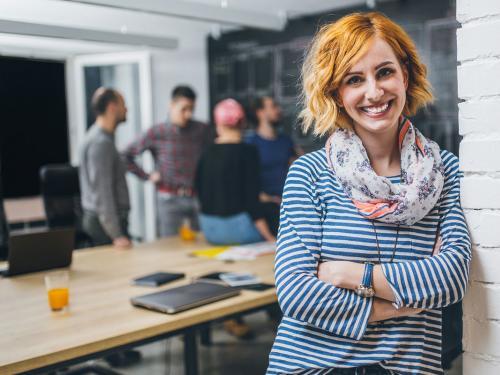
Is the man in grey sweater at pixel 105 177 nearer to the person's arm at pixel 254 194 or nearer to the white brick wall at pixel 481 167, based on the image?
the person's arm at pixel 254 194

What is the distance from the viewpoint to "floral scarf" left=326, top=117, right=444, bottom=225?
3.86ft

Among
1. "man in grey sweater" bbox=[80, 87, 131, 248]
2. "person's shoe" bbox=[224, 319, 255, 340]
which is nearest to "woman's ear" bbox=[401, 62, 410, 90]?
"man in grey sweater" bbox=[80, 87, 131, 248]

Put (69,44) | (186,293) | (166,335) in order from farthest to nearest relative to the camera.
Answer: (69,44) < (186,293) < (166,335)

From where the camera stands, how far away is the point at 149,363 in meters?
3.30

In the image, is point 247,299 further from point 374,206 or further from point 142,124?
point 142,124

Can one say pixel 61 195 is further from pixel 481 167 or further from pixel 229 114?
pixel 481 167

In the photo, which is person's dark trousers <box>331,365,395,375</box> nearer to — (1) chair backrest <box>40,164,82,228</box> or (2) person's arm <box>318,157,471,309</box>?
(2) person's arm <box>318,157,471,309</box>

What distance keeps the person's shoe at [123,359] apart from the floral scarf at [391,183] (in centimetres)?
236

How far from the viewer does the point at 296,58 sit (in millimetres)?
4668

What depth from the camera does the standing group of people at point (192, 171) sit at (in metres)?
2.95

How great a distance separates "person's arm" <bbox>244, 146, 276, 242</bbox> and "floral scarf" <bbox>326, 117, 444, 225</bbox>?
1631mm

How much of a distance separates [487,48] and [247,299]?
1194mm

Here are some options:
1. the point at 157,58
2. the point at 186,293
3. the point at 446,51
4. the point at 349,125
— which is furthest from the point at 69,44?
the point at 349,125

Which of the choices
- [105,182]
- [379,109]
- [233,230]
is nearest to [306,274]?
[379,109]
